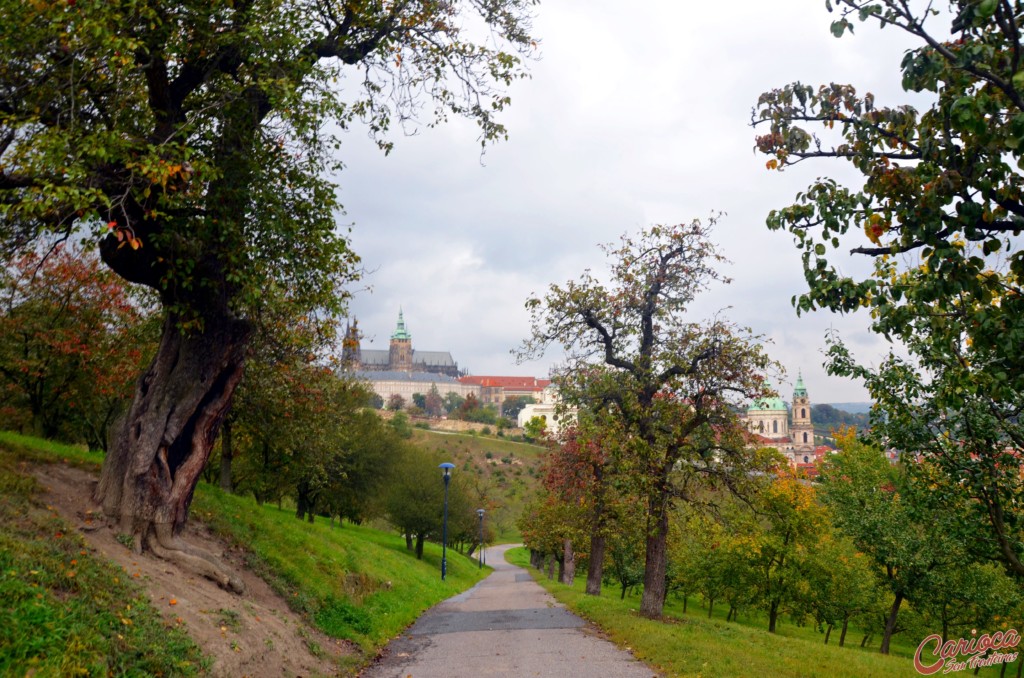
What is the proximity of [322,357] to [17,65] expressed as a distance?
1333 centimetres

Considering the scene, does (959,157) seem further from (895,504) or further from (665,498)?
(895,504)

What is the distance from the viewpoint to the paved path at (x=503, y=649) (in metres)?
10.1

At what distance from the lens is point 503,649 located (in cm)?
1195

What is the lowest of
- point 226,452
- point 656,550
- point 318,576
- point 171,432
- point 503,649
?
point 503,649

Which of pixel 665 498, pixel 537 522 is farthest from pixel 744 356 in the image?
pixel 537 522

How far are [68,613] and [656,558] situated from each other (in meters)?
13.2

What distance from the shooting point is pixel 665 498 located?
638 inches

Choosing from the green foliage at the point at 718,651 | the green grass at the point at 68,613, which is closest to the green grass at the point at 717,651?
the green foliage at the point at 718,651

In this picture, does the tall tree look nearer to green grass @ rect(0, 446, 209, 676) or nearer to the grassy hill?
green grass @ rect(0, 446, 209, 676)

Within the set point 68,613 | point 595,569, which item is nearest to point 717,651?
point 68,613

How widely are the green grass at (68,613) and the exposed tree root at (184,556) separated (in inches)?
60.5

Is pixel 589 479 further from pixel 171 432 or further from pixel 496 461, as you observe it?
pixel 496 461

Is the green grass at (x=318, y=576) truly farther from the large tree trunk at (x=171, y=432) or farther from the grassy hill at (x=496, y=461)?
the grassy hill at (x=496, y=461)

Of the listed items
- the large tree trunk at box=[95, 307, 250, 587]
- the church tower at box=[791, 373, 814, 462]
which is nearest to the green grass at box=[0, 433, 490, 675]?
the large tree trunk at box=[95, 307, 250, 587]
